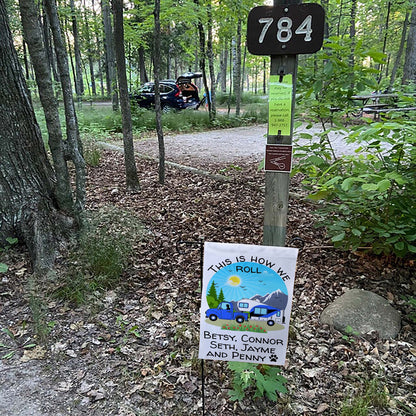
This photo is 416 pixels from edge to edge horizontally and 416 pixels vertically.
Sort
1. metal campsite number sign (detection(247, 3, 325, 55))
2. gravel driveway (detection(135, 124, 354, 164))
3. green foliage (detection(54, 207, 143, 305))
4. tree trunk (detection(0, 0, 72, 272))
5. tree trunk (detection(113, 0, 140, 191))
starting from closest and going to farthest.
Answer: metal campsite number sign (detection(247, 3, 325, 55)) < green foliage (detection(54, 207, 143, 305)) < tree trunk (detection(0, 0, 72, 272)) < tree trunk (detection(113, 0, 140, 191)) < gravel driveway (detection(135, 124, 354, 164))

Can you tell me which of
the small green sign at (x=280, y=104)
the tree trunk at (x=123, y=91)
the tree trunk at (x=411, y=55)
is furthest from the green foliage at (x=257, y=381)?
the tree trunk at (x=411, y=55)

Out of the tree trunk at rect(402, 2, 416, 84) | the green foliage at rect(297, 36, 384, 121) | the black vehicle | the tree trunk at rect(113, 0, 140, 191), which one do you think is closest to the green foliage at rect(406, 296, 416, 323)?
the green foliage at rect(297, 36, 384, 121)

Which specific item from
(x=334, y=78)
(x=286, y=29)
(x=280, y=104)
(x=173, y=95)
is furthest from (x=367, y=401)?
(x=173, y=95)

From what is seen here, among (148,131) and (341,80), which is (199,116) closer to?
(148,131)

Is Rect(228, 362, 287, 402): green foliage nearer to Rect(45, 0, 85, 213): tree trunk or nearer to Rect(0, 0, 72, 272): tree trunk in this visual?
Rect(0, 0, 72, 272): tree trunk

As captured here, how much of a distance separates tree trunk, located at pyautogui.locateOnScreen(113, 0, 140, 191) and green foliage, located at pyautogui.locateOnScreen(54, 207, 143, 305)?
1.43 meters

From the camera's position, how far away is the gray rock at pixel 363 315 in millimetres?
2838

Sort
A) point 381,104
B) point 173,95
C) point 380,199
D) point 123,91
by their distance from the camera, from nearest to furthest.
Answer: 1. point 380,199
2. point 123,91
3. point 381,104
4. point 173,95

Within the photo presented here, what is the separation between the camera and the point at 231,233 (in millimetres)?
4352

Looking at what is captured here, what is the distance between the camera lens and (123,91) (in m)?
5.26

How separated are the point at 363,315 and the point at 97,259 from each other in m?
2.66

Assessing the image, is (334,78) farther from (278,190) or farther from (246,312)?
(246,312)

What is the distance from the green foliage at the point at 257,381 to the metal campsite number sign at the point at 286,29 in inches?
81.9

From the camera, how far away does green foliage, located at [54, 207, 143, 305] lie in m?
3.25
